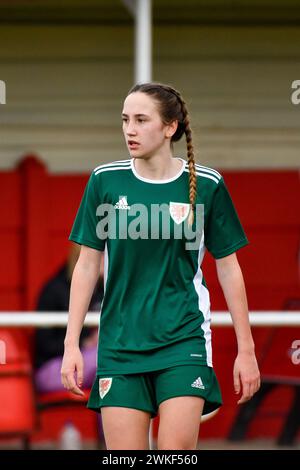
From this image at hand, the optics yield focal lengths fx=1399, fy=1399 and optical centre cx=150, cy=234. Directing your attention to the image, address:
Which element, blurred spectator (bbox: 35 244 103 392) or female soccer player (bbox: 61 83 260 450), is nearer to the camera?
female soccer player (bbox: 61 83 260 450)

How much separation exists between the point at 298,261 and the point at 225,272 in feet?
17.3

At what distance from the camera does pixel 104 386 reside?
486 cm

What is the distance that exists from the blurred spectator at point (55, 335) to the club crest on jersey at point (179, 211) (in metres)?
4.57

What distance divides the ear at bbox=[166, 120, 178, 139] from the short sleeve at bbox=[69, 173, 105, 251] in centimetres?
30

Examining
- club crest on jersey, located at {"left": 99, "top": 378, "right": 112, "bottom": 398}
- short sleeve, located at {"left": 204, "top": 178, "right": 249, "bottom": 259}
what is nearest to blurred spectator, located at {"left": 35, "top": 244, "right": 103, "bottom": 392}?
short sleeve, located at {"left": 204, "top": 178, "right": 249, "bottom": 259}

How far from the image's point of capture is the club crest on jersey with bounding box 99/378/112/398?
15.9 ft

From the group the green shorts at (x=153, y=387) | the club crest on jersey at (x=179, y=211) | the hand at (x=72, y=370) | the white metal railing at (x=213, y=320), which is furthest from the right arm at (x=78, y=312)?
the white metal railing at (x=213, y=320)

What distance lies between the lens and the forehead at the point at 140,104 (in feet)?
16.0

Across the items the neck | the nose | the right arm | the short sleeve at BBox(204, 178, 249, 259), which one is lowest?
the right arm

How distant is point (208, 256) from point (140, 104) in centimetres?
531

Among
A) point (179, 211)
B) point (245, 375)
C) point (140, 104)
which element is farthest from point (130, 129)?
point (245, 375)

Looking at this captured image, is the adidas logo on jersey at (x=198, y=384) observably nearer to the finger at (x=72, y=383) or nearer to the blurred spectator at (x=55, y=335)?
the finger at (x=72, y=383)

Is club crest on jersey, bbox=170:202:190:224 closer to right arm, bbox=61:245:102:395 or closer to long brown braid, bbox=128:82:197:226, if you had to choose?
long brown braid, bbox=128:82:197:226

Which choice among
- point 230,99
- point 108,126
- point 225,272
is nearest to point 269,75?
point 230,99
